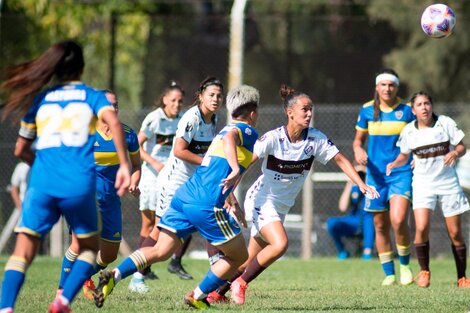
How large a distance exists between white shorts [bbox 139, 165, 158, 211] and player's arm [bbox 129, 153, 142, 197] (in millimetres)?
2363

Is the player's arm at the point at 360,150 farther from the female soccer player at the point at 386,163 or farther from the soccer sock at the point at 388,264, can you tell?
the soccer sock at the point at 388,264

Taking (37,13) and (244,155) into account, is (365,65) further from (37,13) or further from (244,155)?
(244,155)

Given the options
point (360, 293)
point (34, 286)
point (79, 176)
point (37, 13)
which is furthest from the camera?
point (37, 13)

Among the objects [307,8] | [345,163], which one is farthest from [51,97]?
[307,8]

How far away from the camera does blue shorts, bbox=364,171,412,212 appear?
383 inches

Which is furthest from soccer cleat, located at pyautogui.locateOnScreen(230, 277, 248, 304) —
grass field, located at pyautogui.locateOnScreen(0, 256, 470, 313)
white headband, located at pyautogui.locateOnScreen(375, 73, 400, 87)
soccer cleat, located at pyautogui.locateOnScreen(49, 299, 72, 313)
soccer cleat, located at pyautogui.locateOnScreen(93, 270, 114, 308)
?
white headband, located at pyautogui.locateOnScreen(375, 73, 400, 87)

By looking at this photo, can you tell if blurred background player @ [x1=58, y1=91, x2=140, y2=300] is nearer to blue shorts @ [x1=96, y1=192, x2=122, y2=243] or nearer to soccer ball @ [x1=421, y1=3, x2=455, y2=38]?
blue shorts @ [x1=96, y1=192, x2=122, y2=243]

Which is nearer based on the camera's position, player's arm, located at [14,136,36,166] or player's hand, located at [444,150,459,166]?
player's arm, located at [14,136,36,166]

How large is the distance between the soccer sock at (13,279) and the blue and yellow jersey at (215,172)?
1.49m

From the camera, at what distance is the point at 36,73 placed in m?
5.75

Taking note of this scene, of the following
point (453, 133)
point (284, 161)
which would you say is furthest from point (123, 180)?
point (453, 133)

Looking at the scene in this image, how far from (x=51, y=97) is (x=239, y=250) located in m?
1.90

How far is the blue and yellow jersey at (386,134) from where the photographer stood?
991 cm

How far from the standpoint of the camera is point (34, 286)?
9289mm
